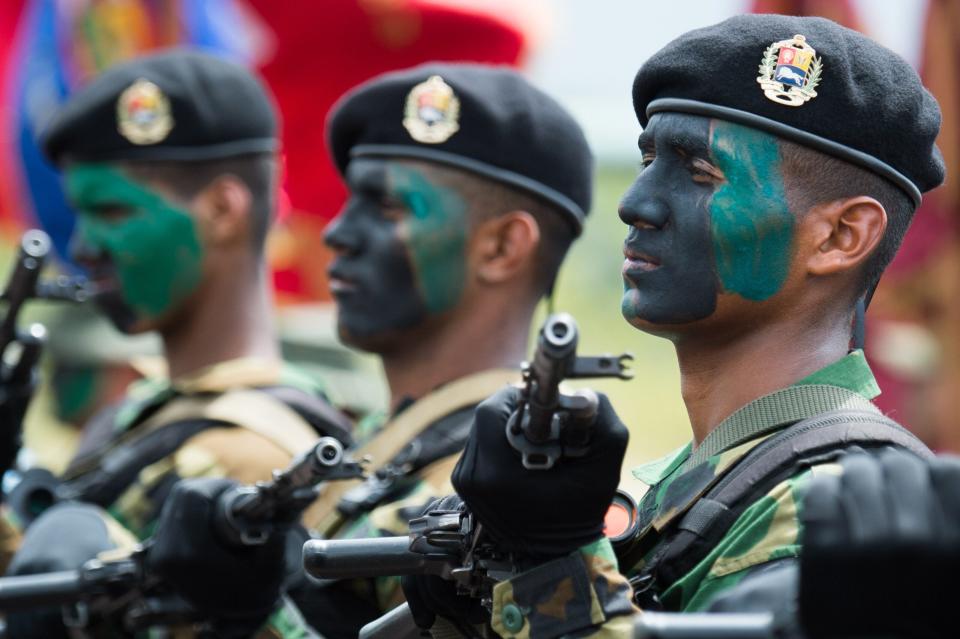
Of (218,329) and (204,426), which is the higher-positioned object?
(218,329)

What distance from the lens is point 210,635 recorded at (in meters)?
5.02

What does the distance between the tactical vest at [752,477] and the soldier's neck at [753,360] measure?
16 cm

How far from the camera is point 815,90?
142 inches

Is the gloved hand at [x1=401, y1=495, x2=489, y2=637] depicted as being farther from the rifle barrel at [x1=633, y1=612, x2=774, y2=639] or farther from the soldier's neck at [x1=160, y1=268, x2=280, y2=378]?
the soldier's neck at [x1=160, y1=268, x2=280, y2=378]

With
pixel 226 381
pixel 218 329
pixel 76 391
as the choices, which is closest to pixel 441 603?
pixel 226 381

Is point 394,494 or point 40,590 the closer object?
point 40,590

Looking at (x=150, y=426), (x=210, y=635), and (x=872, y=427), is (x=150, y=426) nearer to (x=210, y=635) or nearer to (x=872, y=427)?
(x=210, y=635)

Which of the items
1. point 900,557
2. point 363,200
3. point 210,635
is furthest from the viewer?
point 363,200

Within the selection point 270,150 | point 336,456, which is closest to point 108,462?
point 270,150

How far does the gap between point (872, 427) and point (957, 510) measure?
838mm

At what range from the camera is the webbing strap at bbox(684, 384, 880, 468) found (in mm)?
3566

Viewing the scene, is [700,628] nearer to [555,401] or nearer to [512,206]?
[555,401]

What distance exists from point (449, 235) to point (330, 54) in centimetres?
625

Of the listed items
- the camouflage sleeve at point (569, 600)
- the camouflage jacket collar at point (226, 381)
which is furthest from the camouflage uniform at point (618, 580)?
the camouflage jacket collar at point (226, 381)
